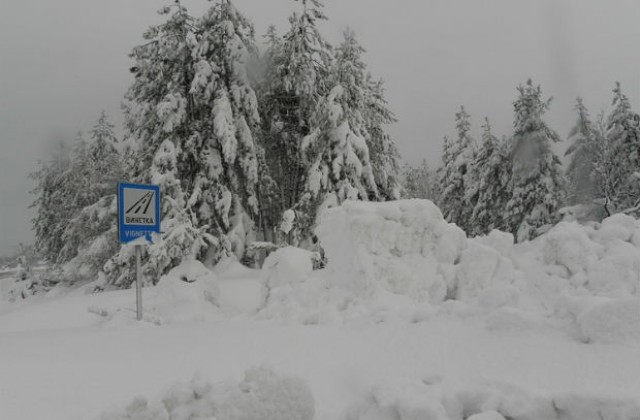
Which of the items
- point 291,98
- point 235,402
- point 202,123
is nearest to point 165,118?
point 202,123

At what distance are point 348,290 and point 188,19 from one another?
13.8 meters

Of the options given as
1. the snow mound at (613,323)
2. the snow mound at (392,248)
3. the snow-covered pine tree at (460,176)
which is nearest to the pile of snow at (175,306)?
the snow mound at (392,248)

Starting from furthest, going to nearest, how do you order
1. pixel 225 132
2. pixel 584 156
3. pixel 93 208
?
1. pixel 584 156
2. pixel 93 208
3. pixel 225 132

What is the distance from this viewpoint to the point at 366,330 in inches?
217

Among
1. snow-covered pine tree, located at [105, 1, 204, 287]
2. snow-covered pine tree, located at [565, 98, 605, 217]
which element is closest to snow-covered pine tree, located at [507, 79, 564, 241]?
snow-covered pine tree, located at [565, 98, 605, 217]

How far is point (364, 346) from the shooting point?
503 cm

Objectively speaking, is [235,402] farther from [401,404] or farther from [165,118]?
[165,118]

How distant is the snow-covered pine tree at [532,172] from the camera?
24.6m

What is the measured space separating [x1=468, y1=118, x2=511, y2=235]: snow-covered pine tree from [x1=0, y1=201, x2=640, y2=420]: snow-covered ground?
19703 mm

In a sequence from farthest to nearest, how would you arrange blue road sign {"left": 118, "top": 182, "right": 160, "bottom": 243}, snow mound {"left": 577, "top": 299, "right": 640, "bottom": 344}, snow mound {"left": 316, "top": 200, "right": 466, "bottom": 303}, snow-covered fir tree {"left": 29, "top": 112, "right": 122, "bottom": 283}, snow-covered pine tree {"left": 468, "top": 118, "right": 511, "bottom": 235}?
1. snow-covered pine tree {"left": 468, "top": 118, "right": 511, "bottom": 235}
2. snow-covered fir tree {"left": 29, "top": 112, "right": 122, "bottom": 283}
3. snow mound {"left": 316, "top": 200, "right": 466, "bottom": 303}
4. blue road sign {"left": 118, "top": 182, "right": 160, "bottom": 243}
5. snow mound {"left": 577, "top": 299, "right": 640, "bottom": 344}

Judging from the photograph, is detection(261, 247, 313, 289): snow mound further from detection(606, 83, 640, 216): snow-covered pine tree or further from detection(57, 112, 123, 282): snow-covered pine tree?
detection(606, 83, 640, 216): snow-covered pine tree

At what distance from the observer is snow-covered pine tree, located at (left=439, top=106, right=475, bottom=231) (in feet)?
105

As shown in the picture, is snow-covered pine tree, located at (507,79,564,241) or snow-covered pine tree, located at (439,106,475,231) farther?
snow-covered pine tree, located at (439,106,475,231)

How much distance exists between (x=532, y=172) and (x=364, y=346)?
75.0ft
